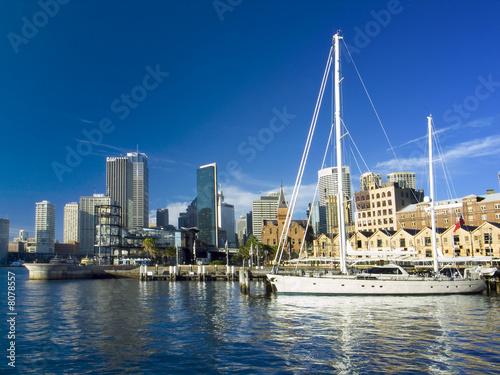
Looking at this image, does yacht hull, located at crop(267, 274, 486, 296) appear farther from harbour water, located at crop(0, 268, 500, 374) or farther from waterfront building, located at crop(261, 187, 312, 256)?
waterfront building, located at crop(261, 187, 312, 256)

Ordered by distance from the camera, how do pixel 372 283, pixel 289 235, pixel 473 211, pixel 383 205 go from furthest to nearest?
pixel 289 235, pixel 383 205, pixel 473 211, pixel 372 283

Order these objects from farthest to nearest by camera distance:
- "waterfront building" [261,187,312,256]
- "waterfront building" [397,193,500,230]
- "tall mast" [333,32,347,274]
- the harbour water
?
"waterfront building" [261,187,312,256] → "waterfront building" [397,193,500,230] → "tall mast" [333,32,347,274] → the harbour water

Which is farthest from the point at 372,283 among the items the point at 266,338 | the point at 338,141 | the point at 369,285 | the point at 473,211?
the point at 473,211

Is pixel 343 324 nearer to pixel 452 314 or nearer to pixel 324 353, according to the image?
pixel 324 353

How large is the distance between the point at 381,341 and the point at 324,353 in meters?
5.60

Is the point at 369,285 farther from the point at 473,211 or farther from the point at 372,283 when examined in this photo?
the point at 473,211

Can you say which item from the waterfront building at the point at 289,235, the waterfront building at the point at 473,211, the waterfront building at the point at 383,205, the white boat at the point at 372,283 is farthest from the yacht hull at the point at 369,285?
the waterfront building at the point at 289,235

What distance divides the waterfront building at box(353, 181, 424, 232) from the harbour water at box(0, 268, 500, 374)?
109082 millimetres

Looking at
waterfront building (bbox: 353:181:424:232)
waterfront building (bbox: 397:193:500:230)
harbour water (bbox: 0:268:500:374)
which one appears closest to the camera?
harbour water (bbox: 0:268:500:374)

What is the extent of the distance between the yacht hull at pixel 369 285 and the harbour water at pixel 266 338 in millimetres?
3625

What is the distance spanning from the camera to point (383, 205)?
164 meters

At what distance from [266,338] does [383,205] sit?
461 feet

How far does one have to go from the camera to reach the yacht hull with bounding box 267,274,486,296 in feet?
186

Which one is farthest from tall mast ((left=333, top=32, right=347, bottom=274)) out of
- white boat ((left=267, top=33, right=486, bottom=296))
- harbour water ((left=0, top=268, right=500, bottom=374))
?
harbour water ((left=0, top=268, right=500, bottom=374))
